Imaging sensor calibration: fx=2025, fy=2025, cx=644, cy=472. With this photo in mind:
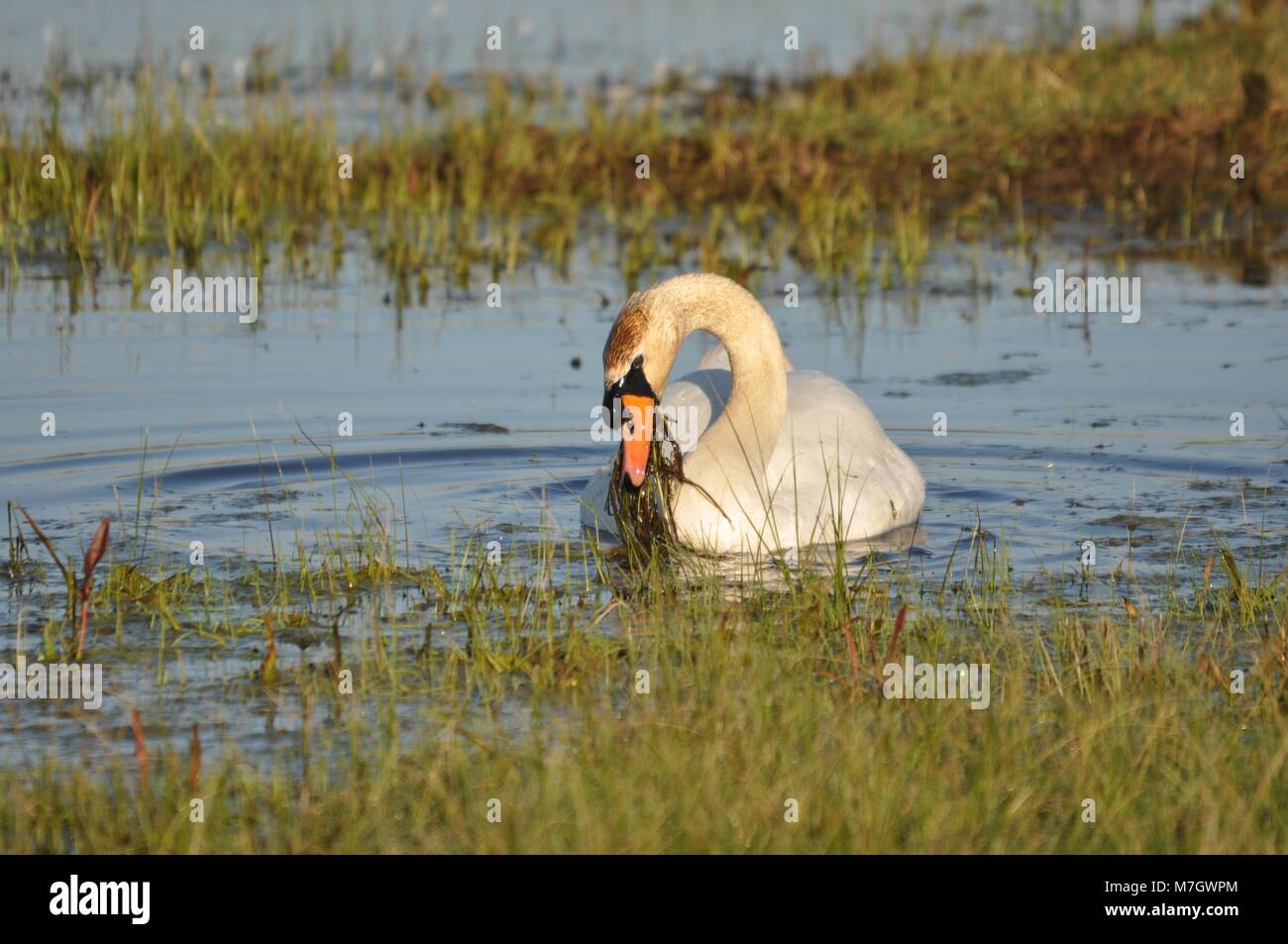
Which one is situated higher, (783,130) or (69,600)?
(783,130)

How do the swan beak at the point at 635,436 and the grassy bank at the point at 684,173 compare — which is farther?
the grassy bank at the point at 684,173

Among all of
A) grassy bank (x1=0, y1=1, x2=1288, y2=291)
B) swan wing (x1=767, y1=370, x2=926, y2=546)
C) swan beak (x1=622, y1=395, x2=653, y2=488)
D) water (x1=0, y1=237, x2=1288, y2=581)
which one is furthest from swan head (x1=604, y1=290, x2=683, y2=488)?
grassy bank (x1=0, y1=1, x2=1288, y2=291)

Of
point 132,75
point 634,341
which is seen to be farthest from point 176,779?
point 132,75

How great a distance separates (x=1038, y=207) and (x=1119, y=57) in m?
3.38

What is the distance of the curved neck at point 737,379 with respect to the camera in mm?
7613

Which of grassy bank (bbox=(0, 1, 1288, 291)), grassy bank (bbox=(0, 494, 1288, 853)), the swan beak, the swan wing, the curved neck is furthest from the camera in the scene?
grassy bank (bbox=(0, 1, 1288, 291))

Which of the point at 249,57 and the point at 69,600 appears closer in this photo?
the point at 69,600

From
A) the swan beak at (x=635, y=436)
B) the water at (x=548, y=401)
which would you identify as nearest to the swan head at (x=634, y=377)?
the swan beak at (x=635, y=436)

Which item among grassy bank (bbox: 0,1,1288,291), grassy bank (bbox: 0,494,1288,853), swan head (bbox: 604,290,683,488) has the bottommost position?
grassy bank (bbox: 0,494,1288,853)

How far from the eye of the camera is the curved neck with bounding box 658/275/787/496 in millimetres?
7613

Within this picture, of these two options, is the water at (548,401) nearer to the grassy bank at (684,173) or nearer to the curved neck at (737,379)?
the grassy bank at (684,173)

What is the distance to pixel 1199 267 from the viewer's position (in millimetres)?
12750

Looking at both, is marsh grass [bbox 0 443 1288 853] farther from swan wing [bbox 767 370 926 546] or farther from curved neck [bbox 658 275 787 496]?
curved neck [bbox 658 275 787 496]
